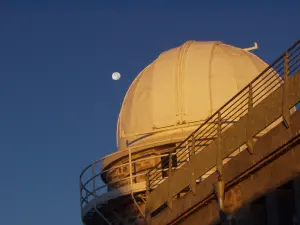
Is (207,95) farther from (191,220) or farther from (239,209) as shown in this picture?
(239,209)

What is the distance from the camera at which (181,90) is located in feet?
73.3

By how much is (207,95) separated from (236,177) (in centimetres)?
813

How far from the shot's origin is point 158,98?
895 inches

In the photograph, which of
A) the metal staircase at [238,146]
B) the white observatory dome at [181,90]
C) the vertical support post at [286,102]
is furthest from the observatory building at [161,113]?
the vertical support post at [286,102]

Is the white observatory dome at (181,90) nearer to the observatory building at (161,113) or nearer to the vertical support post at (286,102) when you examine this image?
the observatory building at (161,113)

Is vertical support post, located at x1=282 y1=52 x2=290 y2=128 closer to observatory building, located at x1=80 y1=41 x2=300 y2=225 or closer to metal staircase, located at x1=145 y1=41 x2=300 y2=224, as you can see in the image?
metal staircase, located at x1=145 y1=41 x2=300 y2=224

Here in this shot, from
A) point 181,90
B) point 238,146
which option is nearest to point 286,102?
point 238,146

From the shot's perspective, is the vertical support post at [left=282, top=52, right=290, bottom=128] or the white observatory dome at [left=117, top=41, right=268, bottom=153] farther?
the white observatory dome at [left=117, top=41, right=268, bottom=153]

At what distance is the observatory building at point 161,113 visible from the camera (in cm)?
2153

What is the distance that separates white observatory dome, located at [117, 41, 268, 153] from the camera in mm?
21906

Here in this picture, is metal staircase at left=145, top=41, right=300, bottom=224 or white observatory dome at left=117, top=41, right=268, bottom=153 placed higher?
white observatory dome at left=117, top=41, right=268, bottom=153

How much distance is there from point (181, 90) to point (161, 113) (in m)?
0.86

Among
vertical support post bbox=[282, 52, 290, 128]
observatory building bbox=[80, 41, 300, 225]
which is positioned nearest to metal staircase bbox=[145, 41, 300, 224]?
vertical support post bbox=[282, 52, 290, 128]

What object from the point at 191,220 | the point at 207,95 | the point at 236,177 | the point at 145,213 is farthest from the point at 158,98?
the point at 236,177
